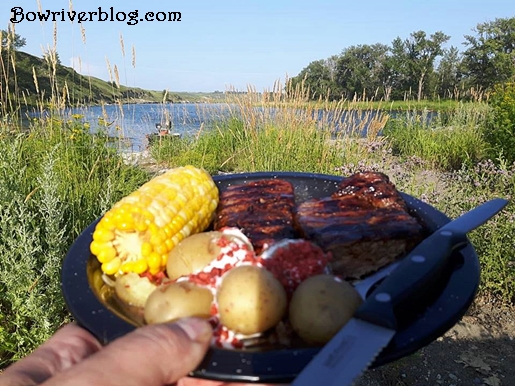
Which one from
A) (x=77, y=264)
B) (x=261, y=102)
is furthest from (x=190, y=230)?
(x=261, y=102)

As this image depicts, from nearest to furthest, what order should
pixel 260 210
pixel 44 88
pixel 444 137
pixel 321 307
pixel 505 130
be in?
1. pixel 321 307
2. pixel 260 210
3. pixel 44 88
4. pixel 505 130
5. pixel 444 137

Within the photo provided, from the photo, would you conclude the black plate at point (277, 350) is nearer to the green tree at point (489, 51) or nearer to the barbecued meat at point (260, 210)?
the barbecued meat at point (260, 210)

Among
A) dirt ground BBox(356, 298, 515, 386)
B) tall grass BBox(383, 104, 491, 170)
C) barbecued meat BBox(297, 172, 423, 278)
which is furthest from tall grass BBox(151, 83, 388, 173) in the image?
barbecued meat BBox(297, 172, 423, 278)

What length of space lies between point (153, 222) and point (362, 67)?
58.3 metres

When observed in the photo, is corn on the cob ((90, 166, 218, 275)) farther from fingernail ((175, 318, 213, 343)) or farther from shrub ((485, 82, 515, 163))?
shrub ((485, 82, 515, 163))

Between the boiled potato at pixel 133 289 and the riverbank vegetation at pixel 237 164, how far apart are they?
1.86m

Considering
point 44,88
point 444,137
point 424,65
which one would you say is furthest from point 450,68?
point 44,88

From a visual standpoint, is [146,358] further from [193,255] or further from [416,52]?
[416,52]

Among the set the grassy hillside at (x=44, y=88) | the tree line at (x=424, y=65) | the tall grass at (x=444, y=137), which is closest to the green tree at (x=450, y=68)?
the tree line at (x=424, y=65)

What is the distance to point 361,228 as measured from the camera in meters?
1.52

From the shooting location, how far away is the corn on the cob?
1.41m

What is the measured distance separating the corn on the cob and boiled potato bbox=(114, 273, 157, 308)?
38 mm

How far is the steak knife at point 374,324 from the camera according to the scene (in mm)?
843

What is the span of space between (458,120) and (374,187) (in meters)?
11.4
